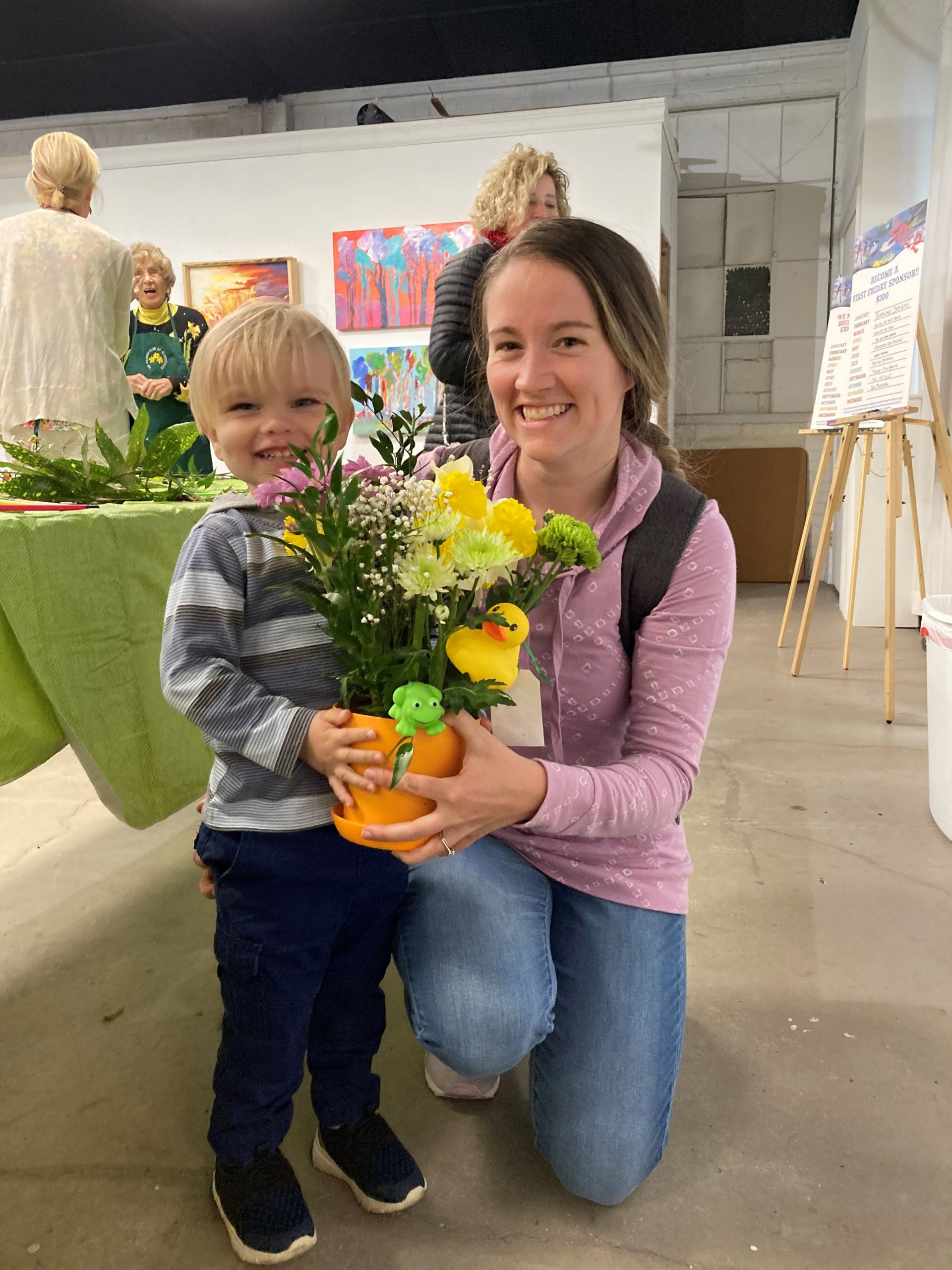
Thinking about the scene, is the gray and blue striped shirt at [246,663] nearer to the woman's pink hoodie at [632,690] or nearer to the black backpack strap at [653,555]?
the woman's pink hoodie at [632,690]

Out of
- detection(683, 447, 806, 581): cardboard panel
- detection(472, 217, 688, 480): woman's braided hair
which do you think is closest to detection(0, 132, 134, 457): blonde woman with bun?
detection(472, 217, 688, 480): woman's braided hair

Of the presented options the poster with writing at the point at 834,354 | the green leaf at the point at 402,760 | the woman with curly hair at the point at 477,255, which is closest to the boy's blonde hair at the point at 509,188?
the woman with curly hair at the point at 477,255

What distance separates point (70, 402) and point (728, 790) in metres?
2.21

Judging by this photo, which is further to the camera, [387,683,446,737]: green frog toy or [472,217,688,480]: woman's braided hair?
[472,217,688,480]: woman's braided hair

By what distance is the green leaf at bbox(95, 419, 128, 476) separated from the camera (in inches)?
68.4

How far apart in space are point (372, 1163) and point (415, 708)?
70 centimetres

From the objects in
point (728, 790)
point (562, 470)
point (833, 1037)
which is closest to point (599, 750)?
point (562, 470)

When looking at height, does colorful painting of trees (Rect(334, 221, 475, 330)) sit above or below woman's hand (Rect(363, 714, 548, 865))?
above

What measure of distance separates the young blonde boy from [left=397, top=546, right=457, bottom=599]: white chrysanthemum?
0.83ft

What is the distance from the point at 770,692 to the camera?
361 cm

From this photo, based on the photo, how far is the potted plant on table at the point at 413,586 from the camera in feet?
2.93

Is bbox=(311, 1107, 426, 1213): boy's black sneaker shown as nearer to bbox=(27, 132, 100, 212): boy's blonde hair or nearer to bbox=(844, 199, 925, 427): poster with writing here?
bbox=(27, 132, 100, 212): boy's blonde hair

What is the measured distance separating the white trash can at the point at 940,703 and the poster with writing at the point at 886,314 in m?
1.50

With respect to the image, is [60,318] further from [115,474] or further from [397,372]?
[397,372]
